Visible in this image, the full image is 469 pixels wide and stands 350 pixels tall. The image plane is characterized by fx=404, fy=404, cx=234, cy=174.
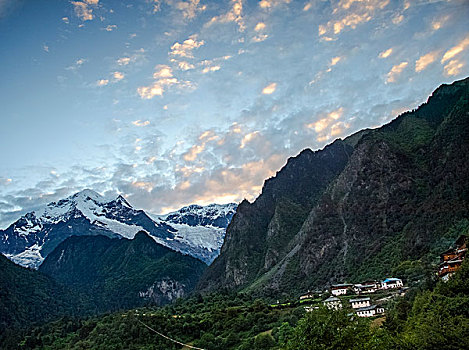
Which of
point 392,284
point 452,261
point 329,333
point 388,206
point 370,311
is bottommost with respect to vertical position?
point 392,284

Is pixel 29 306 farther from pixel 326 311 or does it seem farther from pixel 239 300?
pixel 326 311

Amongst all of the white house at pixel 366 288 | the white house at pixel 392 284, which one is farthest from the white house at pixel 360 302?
the white house at pixel 366 288

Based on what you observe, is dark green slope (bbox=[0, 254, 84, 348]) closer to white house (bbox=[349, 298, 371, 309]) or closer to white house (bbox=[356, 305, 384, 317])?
white house (bbox=[349, 298, 371, 309])

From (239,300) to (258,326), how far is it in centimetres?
4022

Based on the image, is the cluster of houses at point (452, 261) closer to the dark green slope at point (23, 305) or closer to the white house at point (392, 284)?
the white house at point (392, 284)

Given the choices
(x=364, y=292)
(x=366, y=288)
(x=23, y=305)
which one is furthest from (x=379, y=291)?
(x=23, y=305)

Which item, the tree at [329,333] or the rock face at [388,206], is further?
the rock face at [388,206]

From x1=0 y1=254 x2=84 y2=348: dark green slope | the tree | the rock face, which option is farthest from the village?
x1=0 y1=254 x2=84 y2=348: dark green slope

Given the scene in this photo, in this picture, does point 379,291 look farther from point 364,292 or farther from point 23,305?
point 23,305

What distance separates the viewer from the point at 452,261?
66.4 metres

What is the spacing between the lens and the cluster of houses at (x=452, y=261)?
61775 mm

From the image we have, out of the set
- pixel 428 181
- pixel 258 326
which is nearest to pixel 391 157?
pixel 428 181

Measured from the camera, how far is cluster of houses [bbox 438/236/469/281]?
203ft

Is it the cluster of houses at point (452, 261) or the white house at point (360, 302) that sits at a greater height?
the cluster of houses at point (452, 261)
